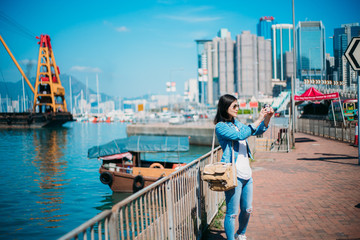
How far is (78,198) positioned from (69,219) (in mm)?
2785

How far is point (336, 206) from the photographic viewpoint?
238 inches

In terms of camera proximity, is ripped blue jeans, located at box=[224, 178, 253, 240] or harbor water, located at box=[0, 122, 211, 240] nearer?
ripped blue jeans, located at box=[224, 178, 253, 240]

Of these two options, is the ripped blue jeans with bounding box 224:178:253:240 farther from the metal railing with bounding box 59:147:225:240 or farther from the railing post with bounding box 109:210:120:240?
the railing post with bounding box 109:210:120:240

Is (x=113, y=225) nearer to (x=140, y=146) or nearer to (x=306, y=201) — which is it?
(x=306, y=201)

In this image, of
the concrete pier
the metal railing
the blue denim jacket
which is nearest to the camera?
the metal railing

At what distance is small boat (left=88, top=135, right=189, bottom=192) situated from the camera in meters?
14.6

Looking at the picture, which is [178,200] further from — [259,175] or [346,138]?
[346,138]

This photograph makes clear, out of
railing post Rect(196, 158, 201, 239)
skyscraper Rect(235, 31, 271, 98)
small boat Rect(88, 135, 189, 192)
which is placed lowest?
small boat Rect(88, 135, 189, 192)

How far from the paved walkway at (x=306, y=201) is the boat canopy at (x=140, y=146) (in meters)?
6.72

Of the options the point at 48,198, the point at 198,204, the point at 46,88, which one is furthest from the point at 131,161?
the point at 46,88

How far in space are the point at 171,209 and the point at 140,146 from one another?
1348cm

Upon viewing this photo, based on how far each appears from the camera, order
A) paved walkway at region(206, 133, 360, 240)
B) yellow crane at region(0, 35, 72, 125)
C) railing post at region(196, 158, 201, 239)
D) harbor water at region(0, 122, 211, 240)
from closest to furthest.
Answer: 1. railing post at region(196, 158, 201, 239)
2. paved walkway at region(206, 133, 360, 240)
3. harbor water at region(0, 122, 211, 240)
4. yellow crane at region(0, 35, 72, 125)

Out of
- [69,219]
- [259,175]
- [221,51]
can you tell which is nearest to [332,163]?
[259,175]

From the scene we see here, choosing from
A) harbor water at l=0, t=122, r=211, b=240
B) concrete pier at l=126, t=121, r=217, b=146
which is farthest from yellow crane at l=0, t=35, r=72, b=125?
harbor water at l=0, t=122, r=211, b=240
